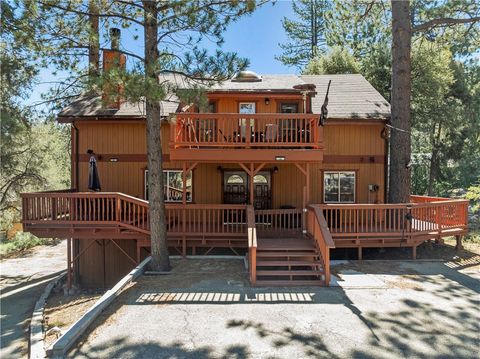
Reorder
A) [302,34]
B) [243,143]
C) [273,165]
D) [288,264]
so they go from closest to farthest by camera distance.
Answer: [288,264], [243,143], [273,165], [302,34]

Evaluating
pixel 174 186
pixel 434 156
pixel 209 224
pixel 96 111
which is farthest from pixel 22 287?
pixel 434 156

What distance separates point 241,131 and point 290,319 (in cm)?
603

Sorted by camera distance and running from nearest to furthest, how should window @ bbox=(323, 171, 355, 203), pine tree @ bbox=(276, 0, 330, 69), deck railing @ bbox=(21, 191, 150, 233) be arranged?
deck railing @ bbox=(21, 191, 150, 233) < window @ bbox=(323, 171, 355, 203) < pine tree @ bbox=(276, 0, 330, 69)

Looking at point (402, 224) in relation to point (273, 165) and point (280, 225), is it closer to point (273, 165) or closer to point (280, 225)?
point (280, 225)

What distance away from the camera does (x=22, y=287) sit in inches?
487

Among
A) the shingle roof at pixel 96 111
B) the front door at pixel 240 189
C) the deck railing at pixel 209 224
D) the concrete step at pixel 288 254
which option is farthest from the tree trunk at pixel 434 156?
the shingle roof at pixel 96 111

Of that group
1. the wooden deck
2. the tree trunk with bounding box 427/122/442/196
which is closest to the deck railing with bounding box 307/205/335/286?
the wooden deck

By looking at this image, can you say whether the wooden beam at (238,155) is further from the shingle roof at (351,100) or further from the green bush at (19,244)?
the green bush at (19,244)

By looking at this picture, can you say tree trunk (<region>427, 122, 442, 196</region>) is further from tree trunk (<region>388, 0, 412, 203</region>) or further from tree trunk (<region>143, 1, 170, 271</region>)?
tree trunk (<region>143, 1, 170, 271</region>)

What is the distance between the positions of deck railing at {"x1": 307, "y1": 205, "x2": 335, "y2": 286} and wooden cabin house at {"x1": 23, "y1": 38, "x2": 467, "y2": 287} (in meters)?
0.13

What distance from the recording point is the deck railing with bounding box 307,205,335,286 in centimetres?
795

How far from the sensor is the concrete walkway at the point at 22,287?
6.75 meters

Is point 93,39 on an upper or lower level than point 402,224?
upper

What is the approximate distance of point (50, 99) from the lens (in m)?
9.23
